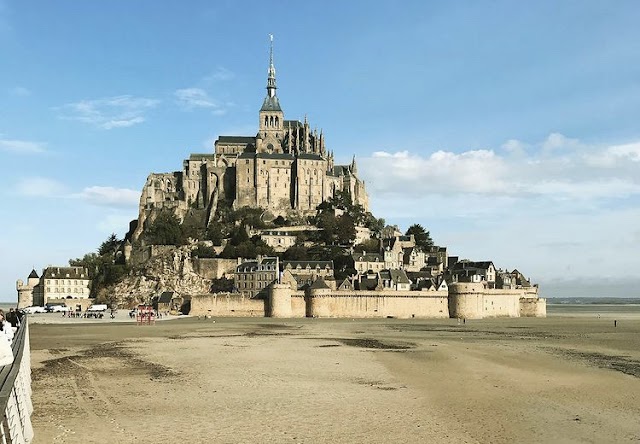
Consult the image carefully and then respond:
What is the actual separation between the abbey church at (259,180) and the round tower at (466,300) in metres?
33.6

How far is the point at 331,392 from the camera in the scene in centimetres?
1897

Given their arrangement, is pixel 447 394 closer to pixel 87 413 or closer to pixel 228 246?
pixel 87 413

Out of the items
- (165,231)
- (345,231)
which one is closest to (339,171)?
(345,231)

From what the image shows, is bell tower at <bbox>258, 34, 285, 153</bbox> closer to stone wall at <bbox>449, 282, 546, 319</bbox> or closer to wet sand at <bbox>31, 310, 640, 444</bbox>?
stone wall at <bbox>449, 282, 546, 319</bbox>

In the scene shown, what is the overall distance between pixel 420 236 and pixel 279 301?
124ft

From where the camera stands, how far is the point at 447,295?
66.5 metres

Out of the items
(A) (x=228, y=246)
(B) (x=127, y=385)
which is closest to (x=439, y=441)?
(B) (x=127, y=385)

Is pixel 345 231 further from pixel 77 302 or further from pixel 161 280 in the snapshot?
pixel 77 302

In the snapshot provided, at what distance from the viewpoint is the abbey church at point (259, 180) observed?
3772 inches

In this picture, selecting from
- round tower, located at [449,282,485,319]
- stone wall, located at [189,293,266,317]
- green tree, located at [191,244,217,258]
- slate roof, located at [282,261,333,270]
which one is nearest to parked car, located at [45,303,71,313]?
green tree, located at [191,244,217,258]

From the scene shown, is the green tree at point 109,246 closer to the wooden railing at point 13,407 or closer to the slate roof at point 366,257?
the slate roof at point 366,257

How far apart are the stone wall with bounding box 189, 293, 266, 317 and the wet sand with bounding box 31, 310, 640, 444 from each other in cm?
3062

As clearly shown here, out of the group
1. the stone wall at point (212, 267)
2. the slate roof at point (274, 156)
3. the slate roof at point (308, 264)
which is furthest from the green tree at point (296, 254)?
the slate roof at point (274, 156)

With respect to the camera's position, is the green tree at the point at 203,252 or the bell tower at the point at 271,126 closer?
the green tree at the point at 203,252
